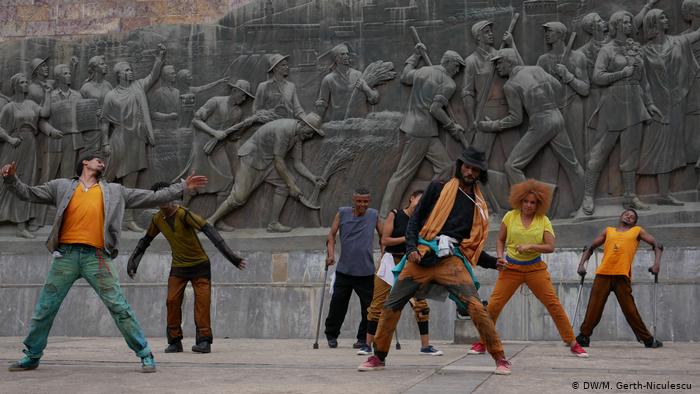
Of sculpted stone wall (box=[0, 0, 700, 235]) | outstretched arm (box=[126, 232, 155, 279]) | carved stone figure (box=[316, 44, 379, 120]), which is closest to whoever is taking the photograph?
outstretched arm (box=[126, 232, 155, 279])

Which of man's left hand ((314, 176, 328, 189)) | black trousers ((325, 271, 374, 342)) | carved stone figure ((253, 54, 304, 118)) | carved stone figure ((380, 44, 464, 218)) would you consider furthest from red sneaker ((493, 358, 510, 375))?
carved stone figure ((253, 54, 304, 118))

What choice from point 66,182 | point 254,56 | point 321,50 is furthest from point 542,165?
point 66,182

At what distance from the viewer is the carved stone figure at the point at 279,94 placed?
47.1 feet

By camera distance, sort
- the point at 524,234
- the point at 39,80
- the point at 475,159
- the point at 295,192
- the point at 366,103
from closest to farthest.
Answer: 1. the point at 475,159
2. the point at 524,234
3. the point at 366,103
4. the point at 295,192
5. the point at 39,80

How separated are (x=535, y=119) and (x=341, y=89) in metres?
2.77

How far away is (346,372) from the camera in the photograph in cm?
757

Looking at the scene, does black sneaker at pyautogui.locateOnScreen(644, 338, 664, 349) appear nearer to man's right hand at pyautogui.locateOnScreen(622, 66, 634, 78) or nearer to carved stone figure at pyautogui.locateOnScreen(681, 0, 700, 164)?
carved stone figure at pyautogui.locateOnScreen(681, 0, 700, 164)

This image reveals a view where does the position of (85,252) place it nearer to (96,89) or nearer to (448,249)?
(448,249)

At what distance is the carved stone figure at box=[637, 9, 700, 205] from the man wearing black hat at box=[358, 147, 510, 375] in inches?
255

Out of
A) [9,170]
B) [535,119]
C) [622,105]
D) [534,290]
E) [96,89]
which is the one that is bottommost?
[534,290]

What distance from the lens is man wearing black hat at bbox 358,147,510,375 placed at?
724cm

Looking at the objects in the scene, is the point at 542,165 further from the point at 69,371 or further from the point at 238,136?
the point at 69,371

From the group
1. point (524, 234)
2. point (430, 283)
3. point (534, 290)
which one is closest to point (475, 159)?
point (430, 283)

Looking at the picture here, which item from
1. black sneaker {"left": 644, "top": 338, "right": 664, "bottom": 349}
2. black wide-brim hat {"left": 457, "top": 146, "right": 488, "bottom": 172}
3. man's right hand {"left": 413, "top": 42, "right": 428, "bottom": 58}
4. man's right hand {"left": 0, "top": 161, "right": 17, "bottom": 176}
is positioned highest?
man's right hand {"left": 413, "top": 42, "right": 428, "bottom": 58}
